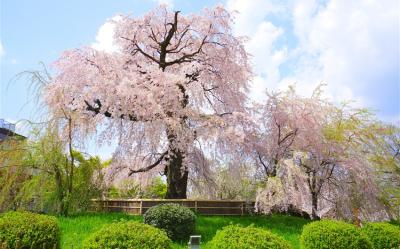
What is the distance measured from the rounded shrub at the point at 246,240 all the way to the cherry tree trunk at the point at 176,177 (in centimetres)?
958

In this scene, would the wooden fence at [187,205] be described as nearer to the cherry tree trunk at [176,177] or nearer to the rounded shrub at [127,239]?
the cherry tree trunk at [176,177]

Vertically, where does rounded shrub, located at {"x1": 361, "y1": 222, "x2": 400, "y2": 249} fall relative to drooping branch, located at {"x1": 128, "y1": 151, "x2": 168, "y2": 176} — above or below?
below

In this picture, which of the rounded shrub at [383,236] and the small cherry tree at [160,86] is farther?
the small cherry tree at [160,86]

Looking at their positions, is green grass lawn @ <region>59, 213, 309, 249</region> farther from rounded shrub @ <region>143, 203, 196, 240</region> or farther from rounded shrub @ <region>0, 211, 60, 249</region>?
rounded shrub @ <region>0, 211, 60, 249</region>

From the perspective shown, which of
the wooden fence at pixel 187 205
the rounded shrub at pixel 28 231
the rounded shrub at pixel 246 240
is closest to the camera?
the rounded shrub at pixel 246 240

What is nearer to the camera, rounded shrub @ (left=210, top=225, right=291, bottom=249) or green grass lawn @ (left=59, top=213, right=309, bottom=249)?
rounded shrub @ (left=210, top=225, right=291, bottom=249)

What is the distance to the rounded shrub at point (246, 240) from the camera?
7.80 metres

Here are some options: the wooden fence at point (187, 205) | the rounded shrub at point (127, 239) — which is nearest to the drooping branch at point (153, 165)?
the wooden fence at point (187, 205)

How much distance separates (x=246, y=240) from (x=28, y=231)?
4.20m

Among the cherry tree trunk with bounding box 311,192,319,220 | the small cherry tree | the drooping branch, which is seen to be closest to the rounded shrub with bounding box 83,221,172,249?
the small cherry tree

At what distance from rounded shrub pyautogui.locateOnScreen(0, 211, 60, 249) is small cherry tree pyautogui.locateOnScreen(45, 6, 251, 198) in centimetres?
756

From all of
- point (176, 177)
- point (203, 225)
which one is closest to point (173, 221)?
point (203, 225)

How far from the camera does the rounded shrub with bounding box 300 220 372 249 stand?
33.6 feet

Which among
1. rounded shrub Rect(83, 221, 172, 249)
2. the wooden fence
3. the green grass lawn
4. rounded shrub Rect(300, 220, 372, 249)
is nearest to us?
rounded shrub Rect(83, 221, 172, 249)
